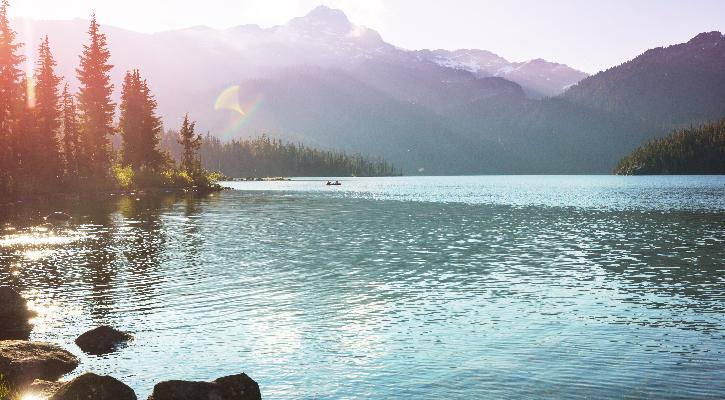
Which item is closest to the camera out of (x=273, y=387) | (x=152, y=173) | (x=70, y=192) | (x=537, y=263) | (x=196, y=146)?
(x=273, y=387)

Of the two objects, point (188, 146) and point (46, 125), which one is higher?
point (46, 125)

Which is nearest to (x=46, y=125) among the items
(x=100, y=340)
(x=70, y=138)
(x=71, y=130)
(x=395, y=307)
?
(x=70, y=138)

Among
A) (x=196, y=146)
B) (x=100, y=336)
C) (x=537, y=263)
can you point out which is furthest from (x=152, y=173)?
(x=100, y=336)

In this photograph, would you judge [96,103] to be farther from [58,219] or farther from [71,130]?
[58,219]

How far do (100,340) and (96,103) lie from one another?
112 meters

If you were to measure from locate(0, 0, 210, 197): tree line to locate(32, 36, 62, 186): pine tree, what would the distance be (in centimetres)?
16

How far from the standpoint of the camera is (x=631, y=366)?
813 inches

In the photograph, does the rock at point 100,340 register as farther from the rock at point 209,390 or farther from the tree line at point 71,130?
the tree line at point 71,130

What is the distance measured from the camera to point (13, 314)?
1044 inches

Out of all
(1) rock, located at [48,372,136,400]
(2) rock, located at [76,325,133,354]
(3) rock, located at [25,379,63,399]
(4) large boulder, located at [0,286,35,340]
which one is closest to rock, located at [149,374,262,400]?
(1) rock, located at [48,372,136,400]

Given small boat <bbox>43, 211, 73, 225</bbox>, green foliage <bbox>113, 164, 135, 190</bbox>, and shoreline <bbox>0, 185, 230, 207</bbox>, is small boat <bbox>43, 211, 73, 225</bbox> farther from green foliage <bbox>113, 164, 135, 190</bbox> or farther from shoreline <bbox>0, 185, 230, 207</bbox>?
green foliage <bbox>113, 164, 135, 190</bbox>

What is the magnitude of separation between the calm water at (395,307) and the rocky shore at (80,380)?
0.75 meters

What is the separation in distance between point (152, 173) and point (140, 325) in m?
119

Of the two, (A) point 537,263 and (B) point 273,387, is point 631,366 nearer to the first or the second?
(B) point 273,387
